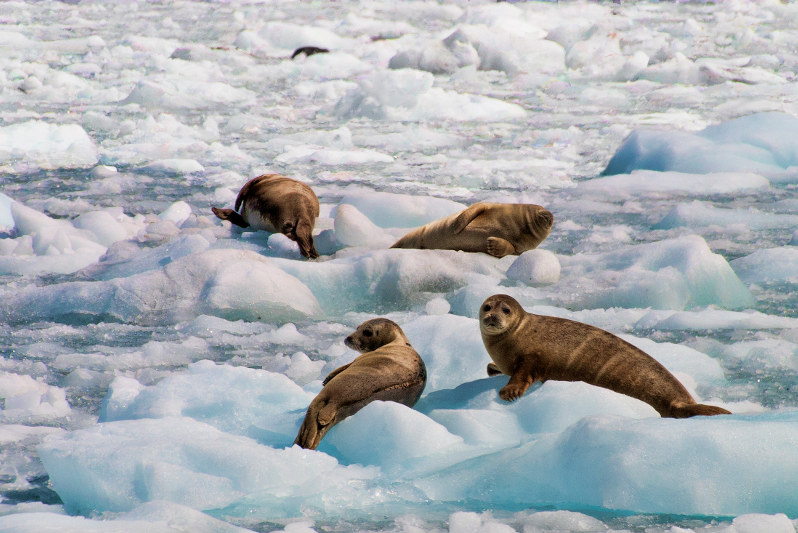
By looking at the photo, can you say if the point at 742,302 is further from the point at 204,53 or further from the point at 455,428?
the point at 204,53

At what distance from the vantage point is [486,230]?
17.7 feet

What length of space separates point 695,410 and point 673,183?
4176 mm

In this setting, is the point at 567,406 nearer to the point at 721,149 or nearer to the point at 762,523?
the point at 762,523

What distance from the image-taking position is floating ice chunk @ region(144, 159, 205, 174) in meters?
7.57

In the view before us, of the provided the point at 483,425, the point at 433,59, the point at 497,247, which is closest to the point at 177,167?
the point at 497,247

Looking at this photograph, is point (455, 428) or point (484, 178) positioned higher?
point (455, 428)

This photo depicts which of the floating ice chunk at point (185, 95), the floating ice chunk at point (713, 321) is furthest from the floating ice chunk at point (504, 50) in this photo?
the floating ice chunk at point (713, 321)

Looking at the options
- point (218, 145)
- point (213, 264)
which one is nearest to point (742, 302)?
point (213, 264)

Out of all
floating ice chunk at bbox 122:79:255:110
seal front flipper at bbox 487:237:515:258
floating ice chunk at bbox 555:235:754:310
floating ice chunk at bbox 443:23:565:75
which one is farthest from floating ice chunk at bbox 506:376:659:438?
floating ice chunk at bbox 443:23:565:75

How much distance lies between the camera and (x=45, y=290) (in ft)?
15.3

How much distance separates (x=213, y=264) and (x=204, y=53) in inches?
340

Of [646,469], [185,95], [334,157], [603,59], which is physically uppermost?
[646,469]

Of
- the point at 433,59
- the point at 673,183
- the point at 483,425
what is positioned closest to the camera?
the point at 483,425

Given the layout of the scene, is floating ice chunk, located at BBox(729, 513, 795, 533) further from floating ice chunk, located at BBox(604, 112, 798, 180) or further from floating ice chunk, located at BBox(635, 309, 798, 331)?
floating ice chunk, located at BBox(604, 112, 798, 180)
